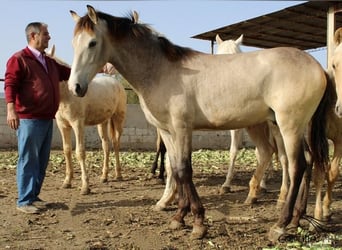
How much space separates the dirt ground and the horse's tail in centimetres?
83

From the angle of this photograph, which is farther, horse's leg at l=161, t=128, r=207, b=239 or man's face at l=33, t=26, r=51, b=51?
man's face at l=33, t=26, r=51, b=51

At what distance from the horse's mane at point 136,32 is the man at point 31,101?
114 centimetres

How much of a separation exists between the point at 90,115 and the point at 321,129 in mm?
4266

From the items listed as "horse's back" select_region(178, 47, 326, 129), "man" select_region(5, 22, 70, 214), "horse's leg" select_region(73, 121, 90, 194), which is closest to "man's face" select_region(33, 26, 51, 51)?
"man" select_region(5, 22, 70, 214)

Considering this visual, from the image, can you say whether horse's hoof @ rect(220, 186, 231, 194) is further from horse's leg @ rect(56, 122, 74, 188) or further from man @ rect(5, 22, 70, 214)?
man @ rect(5, 22, 70, 214)

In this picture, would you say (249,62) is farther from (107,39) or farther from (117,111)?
(117,111)

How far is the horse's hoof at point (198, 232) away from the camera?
4256 mm

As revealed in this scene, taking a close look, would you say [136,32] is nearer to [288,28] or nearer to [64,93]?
[64,93]

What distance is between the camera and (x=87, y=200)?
6.27 metres

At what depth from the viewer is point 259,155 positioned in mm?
6066

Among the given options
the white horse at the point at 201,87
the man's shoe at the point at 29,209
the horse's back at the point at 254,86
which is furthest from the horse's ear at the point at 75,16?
the man's shoe at the point at 29,209

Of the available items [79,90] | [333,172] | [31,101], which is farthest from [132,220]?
[333,172]

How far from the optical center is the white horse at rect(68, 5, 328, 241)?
415 centimetres

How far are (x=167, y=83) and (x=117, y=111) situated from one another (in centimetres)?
461
